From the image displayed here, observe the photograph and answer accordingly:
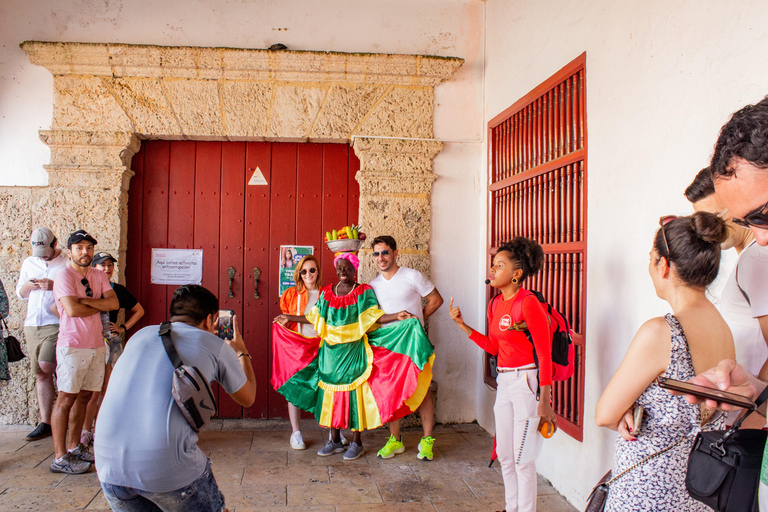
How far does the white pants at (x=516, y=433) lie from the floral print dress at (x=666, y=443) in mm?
1214

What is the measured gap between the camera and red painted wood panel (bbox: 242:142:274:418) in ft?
15.5

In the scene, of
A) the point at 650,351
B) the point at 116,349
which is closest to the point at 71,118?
the point at 116,349

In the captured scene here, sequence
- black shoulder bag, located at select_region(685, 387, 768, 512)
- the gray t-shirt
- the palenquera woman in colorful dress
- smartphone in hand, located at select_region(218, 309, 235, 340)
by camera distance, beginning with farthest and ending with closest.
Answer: the palenquera woman in colorful dress < smartphone in hand, located at select_region(218, 309, 235, 340) < the gray t-shirt < black shoulder bag, located at select_region(685, 387, 768, 512)

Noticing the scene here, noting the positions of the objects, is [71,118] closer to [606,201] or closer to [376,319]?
[376,319]

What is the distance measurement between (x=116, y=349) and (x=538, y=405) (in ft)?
10.8

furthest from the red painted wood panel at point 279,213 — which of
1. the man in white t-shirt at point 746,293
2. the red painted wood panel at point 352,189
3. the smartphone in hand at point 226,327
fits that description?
the man in white t-shirt at point 746,293

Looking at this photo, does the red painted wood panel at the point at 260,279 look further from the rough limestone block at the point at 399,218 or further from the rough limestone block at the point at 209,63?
the rough limestone block at the point at 399,218

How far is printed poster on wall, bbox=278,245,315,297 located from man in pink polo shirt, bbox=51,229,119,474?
4.77ft

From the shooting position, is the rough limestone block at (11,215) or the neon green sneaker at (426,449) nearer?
the neon green sneaker at (426,449)

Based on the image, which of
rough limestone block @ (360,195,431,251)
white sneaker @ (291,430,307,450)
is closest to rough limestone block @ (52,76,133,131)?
rough limestone block @ (360,195,431,251)

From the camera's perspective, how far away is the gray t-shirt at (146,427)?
5.62 feet

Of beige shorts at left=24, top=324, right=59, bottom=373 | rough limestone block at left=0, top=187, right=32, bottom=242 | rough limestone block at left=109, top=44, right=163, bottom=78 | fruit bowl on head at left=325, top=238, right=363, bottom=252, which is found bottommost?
beige shorts at left=24, top=324, right=59, bottom=373

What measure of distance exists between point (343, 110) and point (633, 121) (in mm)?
2702

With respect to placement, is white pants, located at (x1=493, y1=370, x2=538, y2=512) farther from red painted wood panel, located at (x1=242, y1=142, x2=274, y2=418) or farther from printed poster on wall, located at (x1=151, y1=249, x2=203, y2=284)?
printed poster on wall, located at (x1=151, y1=249, x2=203, y2=284)
